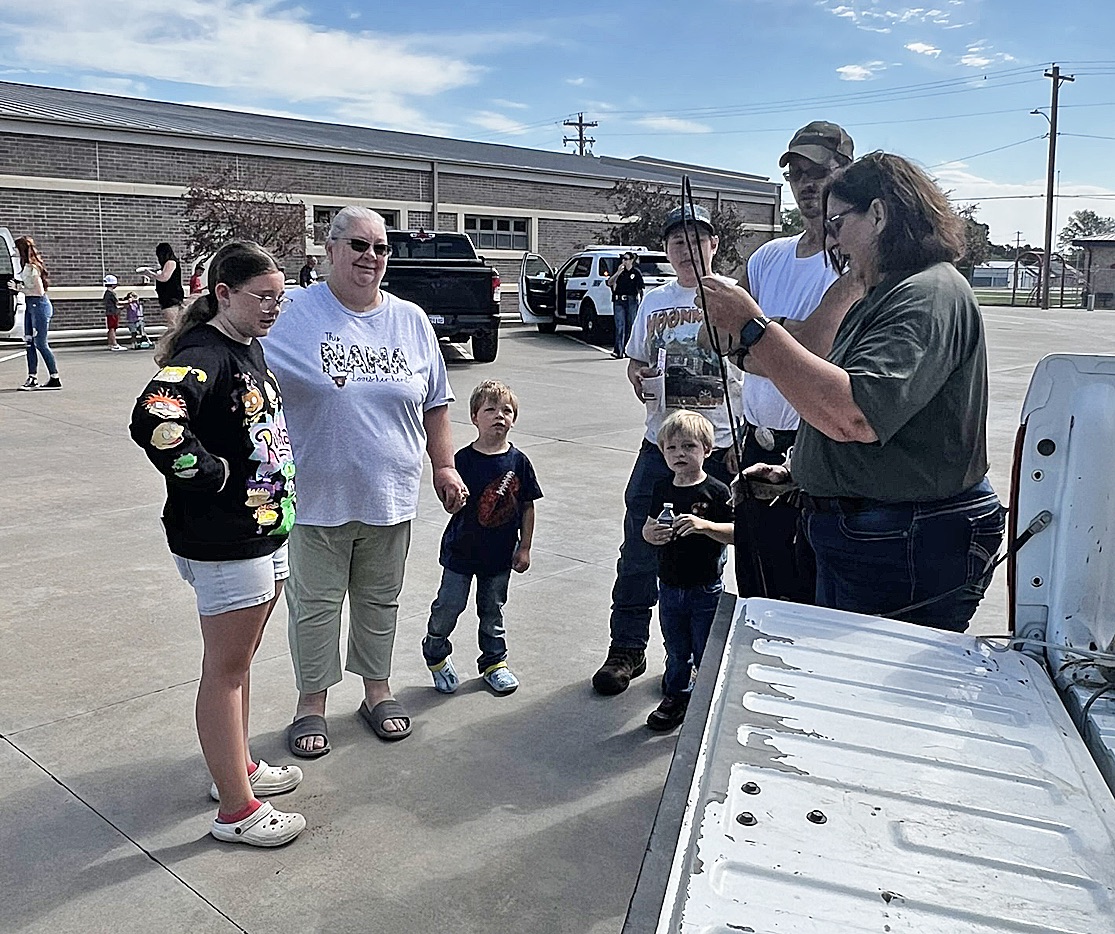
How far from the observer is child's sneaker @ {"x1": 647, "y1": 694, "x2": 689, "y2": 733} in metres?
4.00

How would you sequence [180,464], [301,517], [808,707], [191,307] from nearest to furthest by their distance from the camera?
[808,707]
[180,464]
[191,307]
[301,517]

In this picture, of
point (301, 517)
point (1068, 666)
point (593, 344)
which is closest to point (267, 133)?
point (593, 344)

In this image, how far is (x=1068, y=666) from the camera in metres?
2.29

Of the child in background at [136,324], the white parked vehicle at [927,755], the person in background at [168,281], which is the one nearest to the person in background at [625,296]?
the person in background at [168,281]

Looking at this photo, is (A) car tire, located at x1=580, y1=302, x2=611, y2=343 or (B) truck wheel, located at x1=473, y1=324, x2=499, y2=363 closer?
(B) truck wheel, located at x1=473, y1=324, x2=499, y2=363

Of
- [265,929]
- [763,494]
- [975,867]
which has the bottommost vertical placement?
[265,929]

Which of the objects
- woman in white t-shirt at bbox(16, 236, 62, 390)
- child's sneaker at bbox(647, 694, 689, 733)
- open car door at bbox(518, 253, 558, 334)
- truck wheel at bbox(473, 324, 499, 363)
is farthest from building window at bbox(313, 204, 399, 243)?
child's sneaker at bbox(647, 694, 689, 733)

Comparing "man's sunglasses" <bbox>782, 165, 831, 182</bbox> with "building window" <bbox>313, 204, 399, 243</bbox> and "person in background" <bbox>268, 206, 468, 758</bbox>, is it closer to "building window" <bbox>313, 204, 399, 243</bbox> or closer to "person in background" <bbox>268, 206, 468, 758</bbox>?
"person in background" <bbox>268, 206, 468, 758</bbox>

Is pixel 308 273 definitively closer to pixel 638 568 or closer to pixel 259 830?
pixel 638 568

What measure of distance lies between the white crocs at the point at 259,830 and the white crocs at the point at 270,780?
0.70 feet

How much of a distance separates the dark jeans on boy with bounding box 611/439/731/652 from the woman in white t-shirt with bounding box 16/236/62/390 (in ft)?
34.7

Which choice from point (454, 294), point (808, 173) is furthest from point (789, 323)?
point (454, 294)

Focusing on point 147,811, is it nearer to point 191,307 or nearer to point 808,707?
point 191,307

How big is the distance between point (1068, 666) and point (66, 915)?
2.57 m
